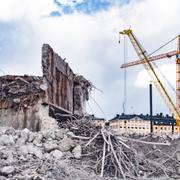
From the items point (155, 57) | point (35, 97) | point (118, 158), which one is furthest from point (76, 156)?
point (155, 57)

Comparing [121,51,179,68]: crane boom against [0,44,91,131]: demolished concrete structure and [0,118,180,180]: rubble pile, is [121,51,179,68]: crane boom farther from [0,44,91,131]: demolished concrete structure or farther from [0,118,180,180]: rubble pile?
[0,118,180,180]: rubble pile

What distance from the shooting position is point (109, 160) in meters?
12.9

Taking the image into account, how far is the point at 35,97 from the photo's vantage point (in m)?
15.6

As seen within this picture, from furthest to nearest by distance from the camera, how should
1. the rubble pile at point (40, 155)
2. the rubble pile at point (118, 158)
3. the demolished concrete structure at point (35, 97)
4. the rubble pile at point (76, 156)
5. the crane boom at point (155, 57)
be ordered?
the crane boom at point (155, 57), the demolished concrete structure at point (35, 97), the rubble pile at point (118, 158), the rubble pile at point (76, 156), the rubble pile at point (40, 155)

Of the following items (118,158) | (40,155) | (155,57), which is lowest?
(118,158)

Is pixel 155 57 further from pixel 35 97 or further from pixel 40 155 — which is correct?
pixel 40 155

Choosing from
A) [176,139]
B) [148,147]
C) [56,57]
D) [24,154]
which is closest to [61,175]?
[24,154]

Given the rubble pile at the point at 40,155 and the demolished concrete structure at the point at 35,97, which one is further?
the demolished concrete structure at the point at 35,97

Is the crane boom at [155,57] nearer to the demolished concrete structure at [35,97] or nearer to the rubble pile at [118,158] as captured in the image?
the demolished concrete structure at [35,97]

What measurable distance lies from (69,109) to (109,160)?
20.0ft

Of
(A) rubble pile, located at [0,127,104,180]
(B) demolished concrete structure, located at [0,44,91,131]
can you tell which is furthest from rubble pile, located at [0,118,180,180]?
(B) demolished concrete structure, located at [0,44,91,131]

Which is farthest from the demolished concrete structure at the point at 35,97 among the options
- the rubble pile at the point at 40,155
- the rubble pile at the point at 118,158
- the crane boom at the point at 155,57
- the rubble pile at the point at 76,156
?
the crane boom at the point at 155,57

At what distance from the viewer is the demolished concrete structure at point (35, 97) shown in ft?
51.0

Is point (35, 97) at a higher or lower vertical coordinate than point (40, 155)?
higher
